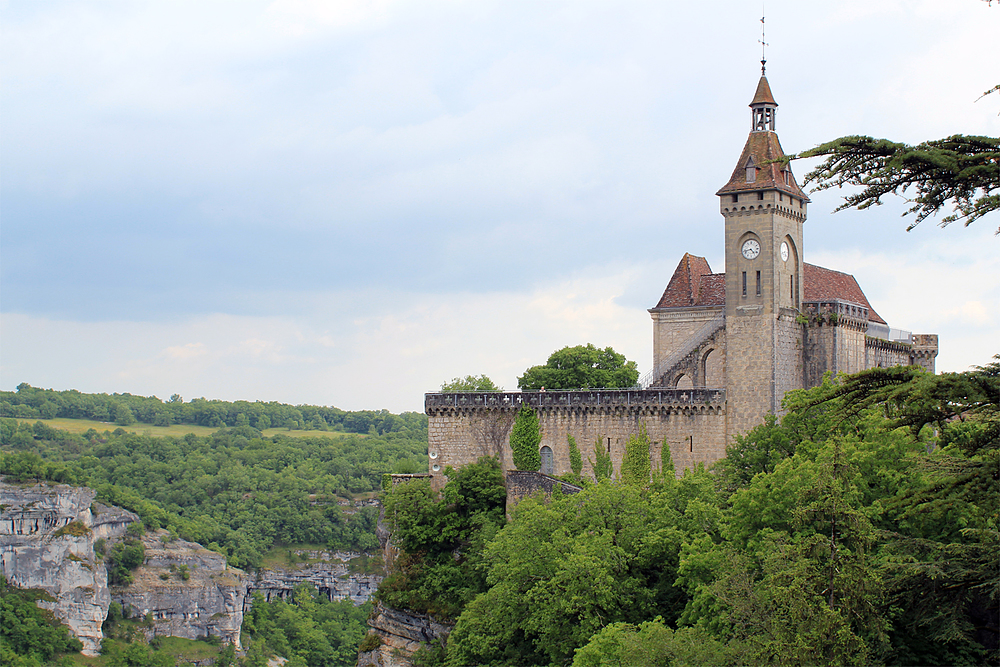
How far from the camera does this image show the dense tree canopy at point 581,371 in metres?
63.0

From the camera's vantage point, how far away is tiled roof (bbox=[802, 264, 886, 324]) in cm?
5647

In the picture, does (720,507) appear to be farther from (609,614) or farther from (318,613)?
(318,613)

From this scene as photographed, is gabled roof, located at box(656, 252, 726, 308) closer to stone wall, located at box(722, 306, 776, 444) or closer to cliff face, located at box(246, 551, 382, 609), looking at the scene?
stone wall, located at box(722, 306, 776, 444)

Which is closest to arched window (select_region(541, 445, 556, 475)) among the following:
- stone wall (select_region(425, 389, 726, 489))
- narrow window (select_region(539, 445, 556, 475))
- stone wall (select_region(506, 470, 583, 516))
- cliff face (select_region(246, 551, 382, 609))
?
narrow window (select_region(539, 445, 556, 475))

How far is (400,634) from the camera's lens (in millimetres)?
54969

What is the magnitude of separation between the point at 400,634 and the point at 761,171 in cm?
2869

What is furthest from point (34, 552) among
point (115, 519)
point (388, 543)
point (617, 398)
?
point (617, 398)

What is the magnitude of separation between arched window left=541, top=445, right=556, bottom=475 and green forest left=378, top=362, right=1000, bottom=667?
101 inches

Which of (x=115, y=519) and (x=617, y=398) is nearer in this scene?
(x=617, y=398)

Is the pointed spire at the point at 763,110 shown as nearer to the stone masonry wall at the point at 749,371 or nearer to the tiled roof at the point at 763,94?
the tiled roof at the point at 763,94

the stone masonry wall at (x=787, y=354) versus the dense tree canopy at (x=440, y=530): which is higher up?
the stone masonry wall at (x=787, y=354)

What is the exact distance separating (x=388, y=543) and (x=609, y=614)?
24012 millimetres

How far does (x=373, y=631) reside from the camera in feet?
188

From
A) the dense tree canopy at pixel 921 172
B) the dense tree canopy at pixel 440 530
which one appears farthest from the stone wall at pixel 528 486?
the dense tree canopy at pixel 921 172
